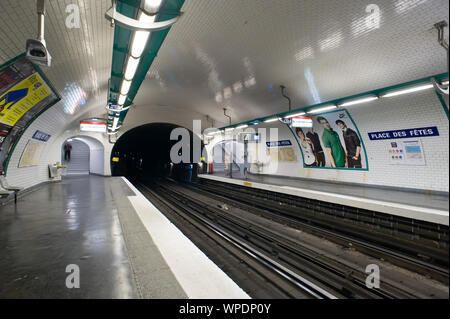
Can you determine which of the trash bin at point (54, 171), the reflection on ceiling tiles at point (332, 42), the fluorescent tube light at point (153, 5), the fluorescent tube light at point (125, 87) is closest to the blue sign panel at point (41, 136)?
the trash bin at point (54, 171)

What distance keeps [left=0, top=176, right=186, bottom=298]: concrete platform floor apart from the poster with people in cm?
808

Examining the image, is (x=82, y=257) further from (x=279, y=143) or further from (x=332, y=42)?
(x=279, y=143)

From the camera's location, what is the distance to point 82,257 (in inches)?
129

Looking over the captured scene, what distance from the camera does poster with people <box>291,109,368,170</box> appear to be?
9.08 metres

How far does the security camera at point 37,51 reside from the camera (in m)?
3.09

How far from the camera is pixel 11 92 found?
5.30 meters

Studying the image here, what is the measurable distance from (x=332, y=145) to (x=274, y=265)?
7091 mm

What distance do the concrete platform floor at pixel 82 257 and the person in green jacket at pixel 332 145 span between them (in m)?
8.19

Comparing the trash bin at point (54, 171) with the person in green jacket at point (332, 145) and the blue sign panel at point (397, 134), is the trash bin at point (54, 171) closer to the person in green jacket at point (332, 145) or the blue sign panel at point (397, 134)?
the person in green jacket at point (332, 145)

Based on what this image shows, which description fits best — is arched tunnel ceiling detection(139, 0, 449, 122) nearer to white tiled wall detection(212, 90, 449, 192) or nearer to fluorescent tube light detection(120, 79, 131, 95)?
white tiled wall detection(212, 90, 449, 192)

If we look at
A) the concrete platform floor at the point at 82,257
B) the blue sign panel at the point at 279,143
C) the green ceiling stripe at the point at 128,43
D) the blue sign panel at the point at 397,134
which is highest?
the green ceiling stripe at the point at 128,43

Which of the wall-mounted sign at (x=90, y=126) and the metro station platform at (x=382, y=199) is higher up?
the wall-mounted sign at (x=90, y=126)

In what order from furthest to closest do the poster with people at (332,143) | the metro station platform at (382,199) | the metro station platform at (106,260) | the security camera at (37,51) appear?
1. the poster with people at (332,143)
2. the metro station platform at (382,199)
3. the security camera at (37,51)
4. the metro station platform at (106,260)

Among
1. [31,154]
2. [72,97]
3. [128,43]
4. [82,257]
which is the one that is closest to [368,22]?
[128,43]
